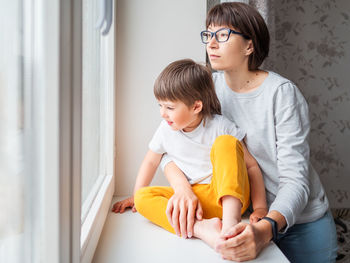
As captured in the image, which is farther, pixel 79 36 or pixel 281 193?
pixel 281 193

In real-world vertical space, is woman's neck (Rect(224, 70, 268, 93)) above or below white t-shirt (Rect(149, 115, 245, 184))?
above

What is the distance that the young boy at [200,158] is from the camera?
3.12 ft

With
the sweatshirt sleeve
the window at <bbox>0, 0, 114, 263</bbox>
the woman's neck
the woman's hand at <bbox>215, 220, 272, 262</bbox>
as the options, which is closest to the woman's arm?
the woman's hand at <bbox>215, 220, 272, 262</bbox>

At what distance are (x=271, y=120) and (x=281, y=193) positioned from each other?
278 mm

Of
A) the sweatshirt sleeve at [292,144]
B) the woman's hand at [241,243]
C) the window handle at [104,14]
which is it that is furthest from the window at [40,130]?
the sweatshirt sleeve at [292,144]

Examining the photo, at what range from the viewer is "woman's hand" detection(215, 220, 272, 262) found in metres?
0.83

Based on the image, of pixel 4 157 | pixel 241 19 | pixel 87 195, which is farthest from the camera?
pixel 241 19

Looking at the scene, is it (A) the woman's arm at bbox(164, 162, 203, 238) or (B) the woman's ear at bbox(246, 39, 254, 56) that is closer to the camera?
(A) the woman's arm at bbox(164, 162, 203, 238)

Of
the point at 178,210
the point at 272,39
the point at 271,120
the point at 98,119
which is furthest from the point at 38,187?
the point at 272,39

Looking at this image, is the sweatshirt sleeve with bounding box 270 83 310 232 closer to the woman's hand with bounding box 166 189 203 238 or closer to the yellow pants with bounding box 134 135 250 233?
the yellow pants with bounding box 134 135 250 233

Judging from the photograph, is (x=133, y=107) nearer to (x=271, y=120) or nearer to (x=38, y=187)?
(x=271, y=120)

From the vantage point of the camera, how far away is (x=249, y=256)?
835mm

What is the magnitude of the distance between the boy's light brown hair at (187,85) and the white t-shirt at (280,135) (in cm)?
15

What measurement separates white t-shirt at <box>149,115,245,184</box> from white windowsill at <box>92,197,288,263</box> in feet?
0.81
